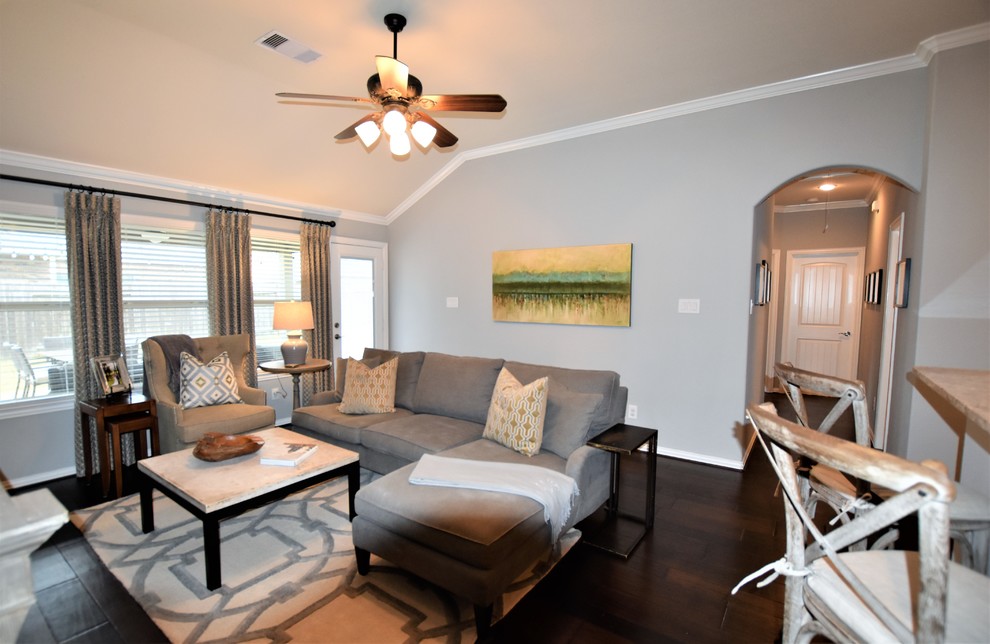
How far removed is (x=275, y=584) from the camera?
218 centimetres

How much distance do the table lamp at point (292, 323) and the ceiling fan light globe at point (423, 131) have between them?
2391mm

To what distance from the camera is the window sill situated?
10.8 feet

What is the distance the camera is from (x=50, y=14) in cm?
246

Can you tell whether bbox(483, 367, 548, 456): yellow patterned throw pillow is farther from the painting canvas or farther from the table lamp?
the table lamp

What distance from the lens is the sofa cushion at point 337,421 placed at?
3.34 meters

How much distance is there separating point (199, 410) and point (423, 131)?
9.14 feet

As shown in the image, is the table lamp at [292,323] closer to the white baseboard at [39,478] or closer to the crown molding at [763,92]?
the white baseboard at [39,478]

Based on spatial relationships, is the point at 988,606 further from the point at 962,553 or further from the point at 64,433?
the point at 64,433

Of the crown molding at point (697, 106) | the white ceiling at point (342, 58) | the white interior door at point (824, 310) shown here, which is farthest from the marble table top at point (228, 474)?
the white interior door at point (824, 310)

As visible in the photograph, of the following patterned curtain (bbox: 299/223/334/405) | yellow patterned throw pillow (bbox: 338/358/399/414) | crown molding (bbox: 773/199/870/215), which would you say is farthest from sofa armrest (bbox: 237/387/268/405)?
crown molding (bbox: 773/199/870/215)

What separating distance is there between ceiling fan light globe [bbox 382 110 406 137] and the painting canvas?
228 centimetres

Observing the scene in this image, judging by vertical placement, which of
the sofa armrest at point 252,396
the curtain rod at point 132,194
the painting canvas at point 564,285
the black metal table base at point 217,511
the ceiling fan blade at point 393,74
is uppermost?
the ceiling fan blade at point 393,74

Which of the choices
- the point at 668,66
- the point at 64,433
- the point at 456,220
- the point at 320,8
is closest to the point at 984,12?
the point at 668,66

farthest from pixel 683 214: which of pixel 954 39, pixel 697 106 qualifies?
pixel 954 39
